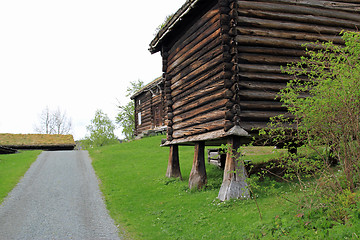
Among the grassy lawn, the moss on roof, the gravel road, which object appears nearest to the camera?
the grassy lawn

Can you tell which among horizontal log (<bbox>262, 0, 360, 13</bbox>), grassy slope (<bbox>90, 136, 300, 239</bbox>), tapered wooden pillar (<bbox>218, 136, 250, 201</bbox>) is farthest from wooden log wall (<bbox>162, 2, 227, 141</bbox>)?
horizontal log (<bbox>262, 0, 360, 13</bbox>)

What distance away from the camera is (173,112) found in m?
13.0

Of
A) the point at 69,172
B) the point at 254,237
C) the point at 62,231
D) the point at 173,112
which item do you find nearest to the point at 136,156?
the point at 69,172

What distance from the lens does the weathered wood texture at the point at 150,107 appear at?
98.6ft

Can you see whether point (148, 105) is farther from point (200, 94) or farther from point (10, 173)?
point (200, 94)

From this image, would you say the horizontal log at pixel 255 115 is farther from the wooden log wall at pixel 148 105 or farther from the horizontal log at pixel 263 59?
the wooden log wall at pixel 148 105

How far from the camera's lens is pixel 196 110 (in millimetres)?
10812

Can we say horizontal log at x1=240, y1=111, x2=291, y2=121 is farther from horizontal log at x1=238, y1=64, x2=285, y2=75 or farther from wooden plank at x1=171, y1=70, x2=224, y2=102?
horizontal log at x1=238, y1=64, x2=285, y2=75

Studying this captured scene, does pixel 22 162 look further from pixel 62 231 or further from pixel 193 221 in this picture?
pixel 193 221

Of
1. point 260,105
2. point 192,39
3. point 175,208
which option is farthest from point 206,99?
point 175,208

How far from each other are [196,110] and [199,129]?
770mm

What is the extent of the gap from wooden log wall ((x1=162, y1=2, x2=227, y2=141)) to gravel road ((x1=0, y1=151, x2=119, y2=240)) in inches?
157

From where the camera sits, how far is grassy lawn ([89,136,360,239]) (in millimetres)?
5855

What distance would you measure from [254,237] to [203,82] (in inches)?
223
